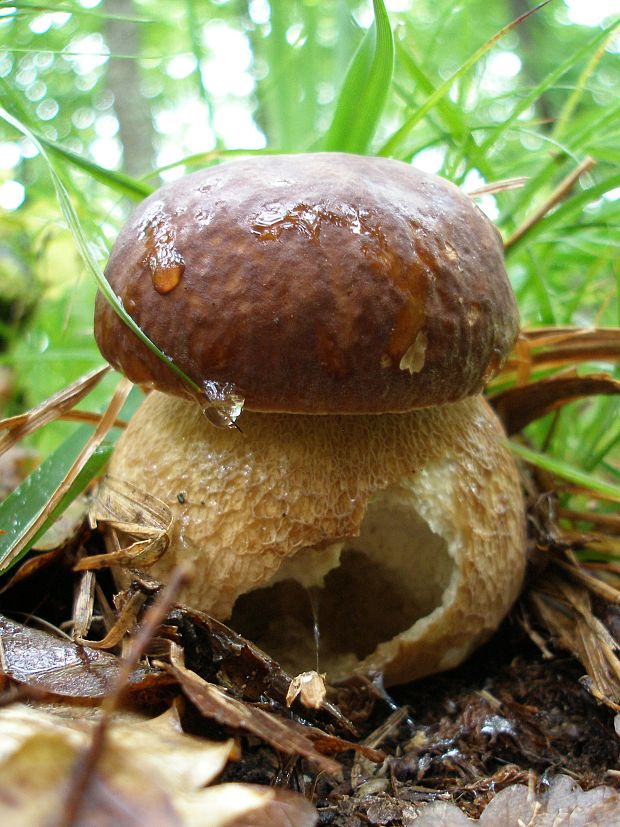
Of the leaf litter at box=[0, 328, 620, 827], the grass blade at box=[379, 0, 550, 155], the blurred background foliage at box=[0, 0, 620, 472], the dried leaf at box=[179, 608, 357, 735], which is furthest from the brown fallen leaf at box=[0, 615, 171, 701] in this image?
the grass blade at box=[379, 0, 550, 155]

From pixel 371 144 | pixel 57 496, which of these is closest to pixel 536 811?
pixel 57 496

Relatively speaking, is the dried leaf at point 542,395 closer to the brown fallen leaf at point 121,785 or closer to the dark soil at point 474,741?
the dark soil at point 474,741

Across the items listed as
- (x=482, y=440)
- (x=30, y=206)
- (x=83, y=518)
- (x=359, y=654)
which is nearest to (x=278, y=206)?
(x=482, y=440)

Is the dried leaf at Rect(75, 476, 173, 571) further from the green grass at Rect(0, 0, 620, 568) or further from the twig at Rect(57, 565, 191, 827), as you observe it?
the twig at Rect(57, 565, 191, 827)

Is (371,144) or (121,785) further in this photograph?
Result: (371,144)

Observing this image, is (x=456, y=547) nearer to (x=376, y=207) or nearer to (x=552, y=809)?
(x=552, y=809)

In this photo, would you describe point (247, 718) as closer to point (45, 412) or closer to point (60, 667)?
point (60, 667)
